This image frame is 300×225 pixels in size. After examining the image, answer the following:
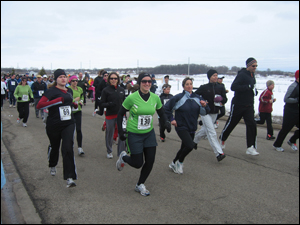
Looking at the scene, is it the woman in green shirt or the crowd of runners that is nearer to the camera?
the crowd of runners

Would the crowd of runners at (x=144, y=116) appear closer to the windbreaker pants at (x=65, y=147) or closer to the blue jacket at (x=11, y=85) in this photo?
the windbreaker pants at (x=65, y=147)

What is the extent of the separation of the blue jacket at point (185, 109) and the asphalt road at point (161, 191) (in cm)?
98

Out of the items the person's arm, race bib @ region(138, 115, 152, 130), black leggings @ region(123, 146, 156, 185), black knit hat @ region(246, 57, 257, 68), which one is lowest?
black leggings @ region(123, 146, 156, 185)

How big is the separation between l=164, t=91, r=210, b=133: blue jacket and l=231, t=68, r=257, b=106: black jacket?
5.39 feet

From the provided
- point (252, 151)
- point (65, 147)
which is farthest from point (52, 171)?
point (252, 151)

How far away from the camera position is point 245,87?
635cm

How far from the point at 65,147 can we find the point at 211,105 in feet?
13.1

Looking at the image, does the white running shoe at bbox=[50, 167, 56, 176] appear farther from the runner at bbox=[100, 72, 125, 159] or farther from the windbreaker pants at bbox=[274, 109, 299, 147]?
the windbreaker pants at bbox=[274, 109, 299, 147]

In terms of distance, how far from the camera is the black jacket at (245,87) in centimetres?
642

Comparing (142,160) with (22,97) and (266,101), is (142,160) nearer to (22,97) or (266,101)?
(266,101)

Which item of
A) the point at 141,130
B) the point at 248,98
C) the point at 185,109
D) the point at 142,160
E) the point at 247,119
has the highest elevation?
the point at 248,98

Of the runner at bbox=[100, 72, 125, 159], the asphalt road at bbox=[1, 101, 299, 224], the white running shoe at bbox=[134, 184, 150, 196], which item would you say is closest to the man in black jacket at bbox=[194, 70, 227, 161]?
the asphalt road at bbox=[1, 101, 299, 224]

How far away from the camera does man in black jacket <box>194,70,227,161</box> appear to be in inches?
236

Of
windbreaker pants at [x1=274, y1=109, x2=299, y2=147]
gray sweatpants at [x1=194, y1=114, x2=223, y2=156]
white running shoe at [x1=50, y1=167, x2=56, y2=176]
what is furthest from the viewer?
windbreaker pants at [x1=274, y1=109, x2=299, y2=147]
